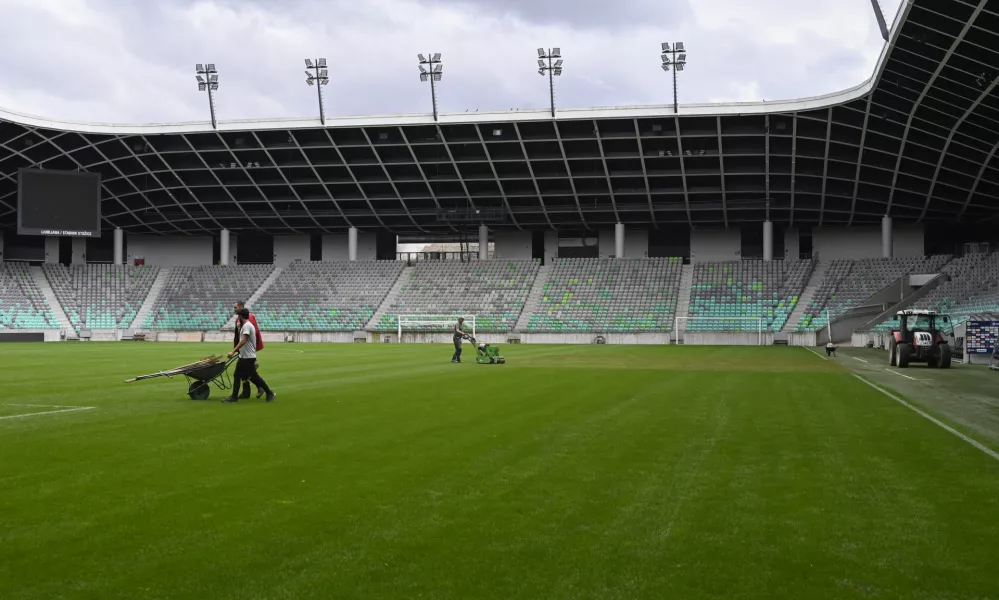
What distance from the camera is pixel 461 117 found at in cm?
5956

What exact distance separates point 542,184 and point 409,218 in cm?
1306

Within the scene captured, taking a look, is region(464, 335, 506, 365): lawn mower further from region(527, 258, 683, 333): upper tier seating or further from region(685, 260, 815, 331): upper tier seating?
region(685, 260, 815, 331): upper tier seating

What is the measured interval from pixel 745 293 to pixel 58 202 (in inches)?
2138

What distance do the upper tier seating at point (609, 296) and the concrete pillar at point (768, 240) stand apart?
7098mm

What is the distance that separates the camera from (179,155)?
66375 millimetres

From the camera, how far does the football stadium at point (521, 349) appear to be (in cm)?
592

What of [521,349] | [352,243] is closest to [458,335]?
[521,349]

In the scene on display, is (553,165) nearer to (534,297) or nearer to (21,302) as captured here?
(534,297)

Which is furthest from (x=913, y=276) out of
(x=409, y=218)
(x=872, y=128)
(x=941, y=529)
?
(x=941, y=529)

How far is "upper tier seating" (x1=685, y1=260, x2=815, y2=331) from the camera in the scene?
63062mm

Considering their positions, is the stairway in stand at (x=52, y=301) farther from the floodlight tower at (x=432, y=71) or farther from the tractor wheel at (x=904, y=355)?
the tractor wheel at (x=904, y=355)

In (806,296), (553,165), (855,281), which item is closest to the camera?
(553,165)

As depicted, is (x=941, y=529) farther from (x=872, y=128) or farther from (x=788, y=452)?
(x=872, y=128)

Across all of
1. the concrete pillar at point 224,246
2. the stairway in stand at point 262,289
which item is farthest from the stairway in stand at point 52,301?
the concrete pillar at point 224,246
